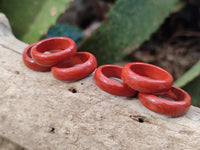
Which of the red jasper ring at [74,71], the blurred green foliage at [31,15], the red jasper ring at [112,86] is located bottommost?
the blurred green foliage at [31,15]

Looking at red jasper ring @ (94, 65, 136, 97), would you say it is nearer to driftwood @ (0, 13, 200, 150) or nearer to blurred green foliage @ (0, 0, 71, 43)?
driftwood @ (0, 13, 200, 150)

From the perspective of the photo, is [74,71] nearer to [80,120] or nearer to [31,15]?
[80,120]

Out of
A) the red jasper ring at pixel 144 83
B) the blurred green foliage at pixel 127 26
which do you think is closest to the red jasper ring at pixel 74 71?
the red jasper ring at pixel 144 83

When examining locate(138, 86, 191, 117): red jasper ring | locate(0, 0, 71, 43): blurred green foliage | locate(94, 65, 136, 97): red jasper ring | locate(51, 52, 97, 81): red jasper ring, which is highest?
locate(138, 86, 191, 117): red jasper ring

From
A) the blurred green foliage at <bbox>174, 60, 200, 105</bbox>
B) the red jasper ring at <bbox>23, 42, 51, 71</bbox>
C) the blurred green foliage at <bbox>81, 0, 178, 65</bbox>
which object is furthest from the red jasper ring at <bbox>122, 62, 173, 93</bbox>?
the blurred green foliage at <bbox>81, 0, 178, 65</bbox>

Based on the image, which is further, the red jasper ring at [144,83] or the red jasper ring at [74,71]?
the red jasper ring at [74,71]

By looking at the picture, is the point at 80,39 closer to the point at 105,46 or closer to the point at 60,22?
the point at 60,22

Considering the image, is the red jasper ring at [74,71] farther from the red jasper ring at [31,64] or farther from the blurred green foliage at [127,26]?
the blurred green foliage at [127,26]

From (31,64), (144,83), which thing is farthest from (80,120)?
(31,64)

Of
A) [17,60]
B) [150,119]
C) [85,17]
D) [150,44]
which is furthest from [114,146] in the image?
[85,17]
